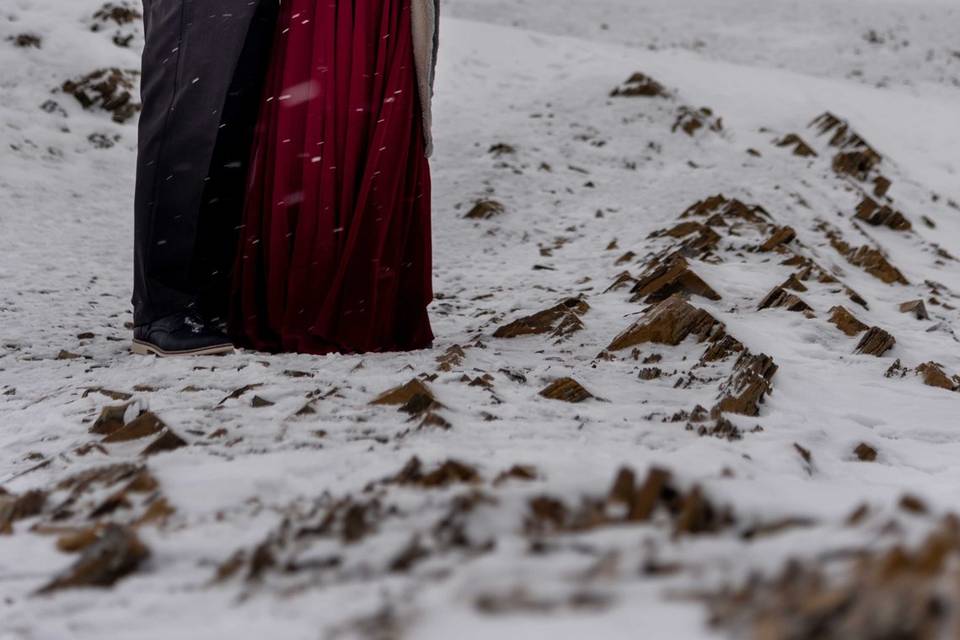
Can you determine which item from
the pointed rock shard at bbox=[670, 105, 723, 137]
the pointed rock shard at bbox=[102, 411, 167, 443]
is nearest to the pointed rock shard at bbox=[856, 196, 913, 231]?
the pointed rock shard at bbox=[670, 105, 723, 137]

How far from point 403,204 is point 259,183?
0.43m

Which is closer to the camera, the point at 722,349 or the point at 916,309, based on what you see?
the point at 722,349

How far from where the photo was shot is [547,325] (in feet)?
8.76

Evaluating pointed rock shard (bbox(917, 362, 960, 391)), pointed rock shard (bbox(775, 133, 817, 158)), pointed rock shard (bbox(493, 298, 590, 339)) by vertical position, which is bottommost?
pointed rock shard (bbox(493, 298, 590, 339))

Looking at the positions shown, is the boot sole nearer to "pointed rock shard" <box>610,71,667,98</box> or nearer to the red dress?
the red dress

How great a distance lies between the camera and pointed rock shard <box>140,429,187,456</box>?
150cm

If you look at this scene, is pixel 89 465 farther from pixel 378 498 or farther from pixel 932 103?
pixel 932 103

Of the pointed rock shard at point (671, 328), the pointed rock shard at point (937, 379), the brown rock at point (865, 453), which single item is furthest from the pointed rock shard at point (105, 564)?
the pointed rock shard at point (937, 379)

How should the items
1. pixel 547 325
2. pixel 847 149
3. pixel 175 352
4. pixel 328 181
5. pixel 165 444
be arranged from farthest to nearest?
1. pixel 847 149
2. pixel 547 325
3. pixel 328 181
4. pixel 175 352
5. pixel 165 444

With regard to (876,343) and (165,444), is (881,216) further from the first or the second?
(165,444)

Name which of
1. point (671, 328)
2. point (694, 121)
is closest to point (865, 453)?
point (671, 328)

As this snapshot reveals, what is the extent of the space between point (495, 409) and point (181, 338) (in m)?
1.08

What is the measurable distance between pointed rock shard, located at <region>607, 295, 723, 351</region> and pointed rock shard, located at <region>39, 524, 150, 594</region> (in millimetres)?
1582

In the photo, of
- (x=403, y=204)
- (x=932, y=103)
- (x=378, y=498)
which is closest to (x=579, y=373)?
(x=403, y=204)
